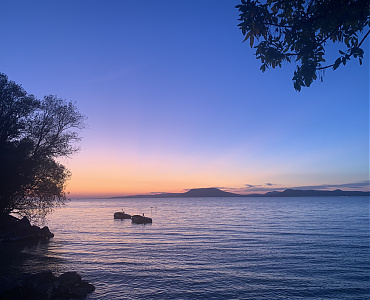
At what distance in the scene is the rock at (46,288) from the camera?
1608cm

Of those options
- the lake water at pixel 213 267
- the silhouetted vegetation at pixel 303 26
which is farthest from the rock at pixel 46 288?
the silhouetted vegetation at pixel 303 26

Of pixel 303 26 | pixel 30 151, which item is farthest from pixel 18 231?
pixel 303 26

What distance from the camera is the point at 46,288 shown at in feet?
54.5

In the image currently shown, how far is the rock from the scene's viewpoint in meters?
16.1

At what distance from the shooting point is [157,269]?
2425 centimetres

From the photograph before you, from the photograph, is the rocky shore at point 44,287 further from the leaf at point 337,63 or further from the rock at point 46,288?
the leaf at point 337,63

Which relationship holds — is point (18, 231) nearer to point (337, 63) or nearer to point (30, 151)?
point (30, 151)

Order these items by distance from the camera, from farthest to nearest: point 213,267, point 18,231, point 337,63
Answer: point 18,231 < point 213,267 < point 337,63

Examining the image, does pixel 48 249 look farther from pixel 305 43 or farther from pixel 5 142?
pixel 305 43

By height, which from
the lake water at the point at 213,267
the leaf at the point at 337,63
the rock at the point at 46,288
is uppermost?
the leaf at the point at 337,63

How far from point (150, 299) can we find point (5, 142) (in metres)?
26.5

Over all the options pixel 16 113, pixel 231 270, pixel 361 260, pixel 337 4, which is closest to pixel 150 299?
pixel 231 270

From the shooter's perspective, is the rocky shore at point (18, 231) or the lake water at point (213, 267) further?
the rocky shore at point (18, 231)

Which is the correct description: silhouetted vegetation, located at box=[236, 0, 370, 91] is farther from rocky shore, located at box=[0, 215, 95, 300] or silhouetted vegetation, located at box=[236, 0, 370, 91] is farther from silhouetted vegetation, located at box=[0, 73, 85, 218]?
silhouetted vegetation, located at box=[0, 73, 85, 218]
